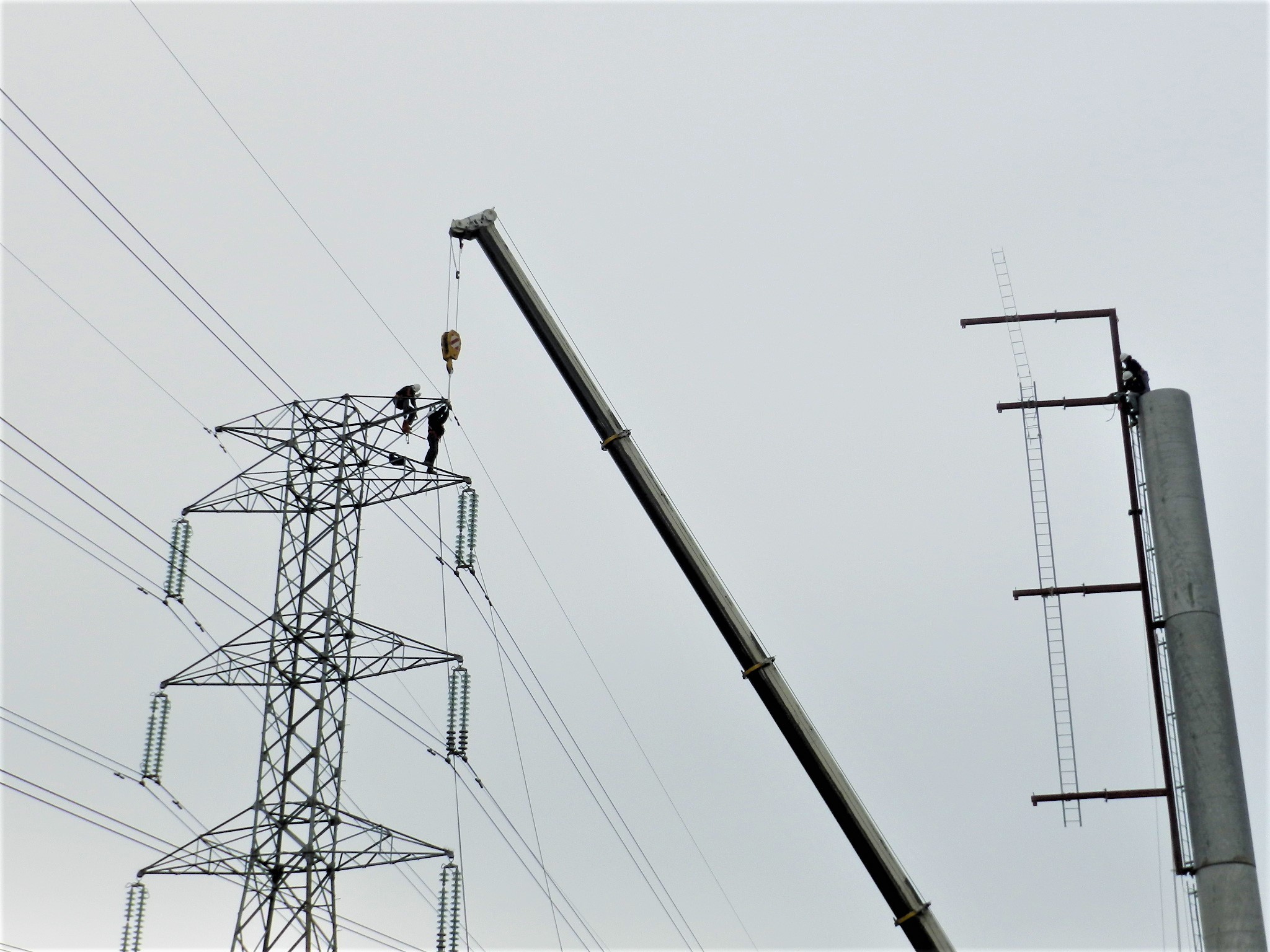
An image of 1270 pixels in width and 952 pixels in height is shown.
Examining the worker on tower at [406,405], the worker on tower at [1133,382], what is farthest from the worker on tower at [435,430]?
the worker on tower at [1133,382]

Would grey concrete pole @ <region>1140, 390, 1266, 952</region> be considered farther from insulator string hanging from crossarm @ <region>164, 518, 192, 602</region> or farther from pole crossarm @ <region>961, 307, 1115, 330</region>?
insulator string hanging from crossarm @ <region>164, 518, 192, 602</region>

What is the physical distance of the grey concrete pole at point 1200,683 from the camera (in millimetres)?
23500

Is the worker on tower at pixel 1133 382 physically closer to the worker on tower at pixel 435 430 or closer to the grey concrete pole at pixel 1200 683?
the grey concrete pole at pixel 1200 683

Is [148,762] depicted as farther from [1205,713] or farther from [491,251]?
[1205,713]

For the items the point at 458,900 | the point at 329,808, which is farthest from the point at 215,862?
the point at 458,900

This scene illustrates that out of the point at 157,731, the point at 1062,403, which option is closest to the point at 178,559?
the point at 157,731

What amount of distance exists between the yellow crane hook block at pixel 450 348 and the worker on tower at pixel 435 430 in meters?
1.67

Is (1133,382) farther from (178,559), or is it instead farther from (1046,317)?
(178,559)

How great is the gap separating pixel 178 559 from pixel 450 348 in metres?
7.57

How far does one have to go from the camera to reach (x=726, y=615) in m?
28.1

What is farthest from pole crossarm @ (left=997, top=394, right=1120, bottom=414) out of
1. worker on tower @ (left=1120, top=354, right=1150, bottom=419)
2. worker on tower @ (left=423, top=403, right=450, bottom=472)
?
worker on tower @ (left=423, top=403, right=450, bottom=472)

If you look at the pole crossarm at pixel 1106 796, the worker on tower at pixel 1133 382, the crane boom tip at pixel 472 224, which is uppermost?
the crane boom tip at pixel 472 224

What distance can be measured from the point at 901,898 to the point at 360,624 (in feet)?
37.7

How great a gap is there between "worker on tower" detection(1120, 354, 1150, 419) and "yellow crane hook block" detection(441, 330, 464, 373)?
14.1 m
